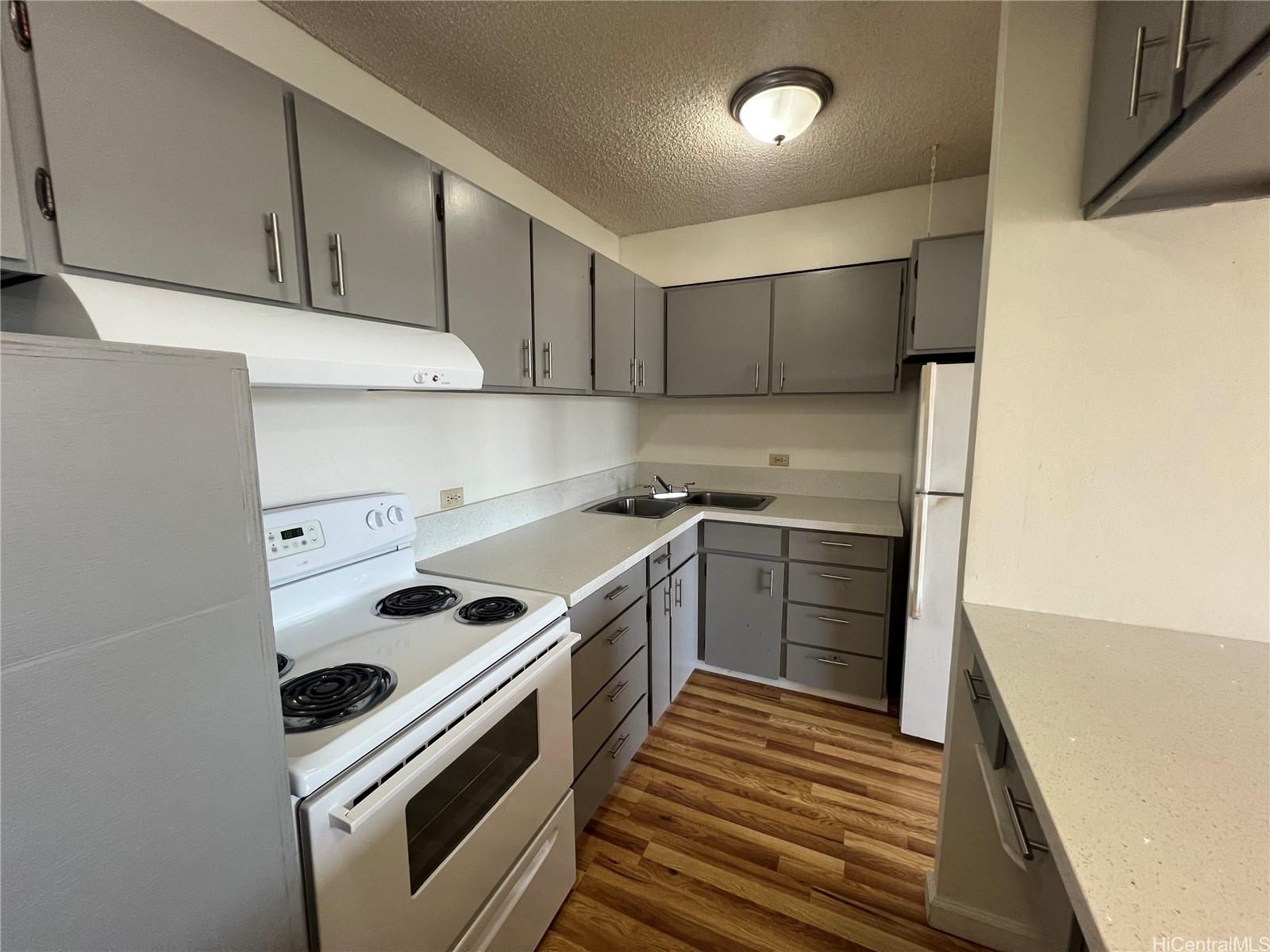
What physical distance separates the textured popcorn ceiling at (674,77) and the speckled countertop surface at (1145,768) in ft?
5.49

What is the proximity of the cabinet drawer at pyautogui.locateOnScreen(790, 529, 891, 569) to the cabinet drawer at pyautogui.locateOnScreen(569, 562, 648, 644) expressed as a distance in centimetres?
88

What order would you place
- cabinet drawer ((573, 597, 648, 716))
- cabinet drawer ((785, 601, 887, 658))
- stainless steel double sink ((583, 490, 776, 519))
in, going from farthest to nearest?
1. stainless steel double sink ((583, 490, 776, 519))
2. cabinet drawer ((785, 601, 887, 658))
3. cabinet drawer ((573, 597, 648, 716))

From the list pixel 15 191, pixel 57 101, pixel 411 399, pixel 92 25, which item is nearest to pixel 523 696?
pixel 411 399

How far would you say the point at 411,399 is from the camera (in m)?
1.74

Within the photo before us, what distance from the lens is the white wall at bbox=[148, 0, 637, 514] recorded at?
4.30 ft

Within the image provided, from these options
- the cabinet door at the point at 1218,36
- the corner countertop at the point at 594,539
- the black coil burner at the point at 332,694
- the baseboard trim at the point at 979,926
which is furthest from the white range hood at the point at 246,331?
the baseboard trim at the point at 979,926

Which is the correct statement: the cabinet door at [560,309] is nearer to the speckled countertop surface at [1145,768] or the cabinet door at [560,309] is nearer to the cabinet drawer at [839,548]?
the cabinet drawer at [839,548]

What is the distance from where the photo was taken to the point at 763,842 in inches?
66.6

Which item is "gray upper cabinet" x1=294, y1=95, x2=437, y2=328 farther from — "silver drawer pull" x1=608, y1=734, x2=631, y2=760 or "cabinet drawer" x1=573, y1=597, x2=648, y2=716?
"silver drawer pull" x1=608, y1=734, x2=631, y2=760

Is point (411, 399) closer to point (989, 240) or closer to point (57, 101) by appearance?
point (57, 101)

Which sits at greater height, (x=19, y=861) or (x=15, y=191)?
(x=15, y=191)

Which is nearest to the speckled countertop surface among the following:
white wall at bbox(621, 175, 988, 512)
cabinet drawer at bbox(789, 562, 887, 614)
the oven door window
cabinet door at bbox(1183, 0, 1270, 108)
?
cabinet door at bbox(1183, 0, 1270, 108)

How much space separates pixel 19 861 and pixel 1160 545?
1820 millimetres

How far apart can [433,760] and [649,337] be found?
2.28 meters
